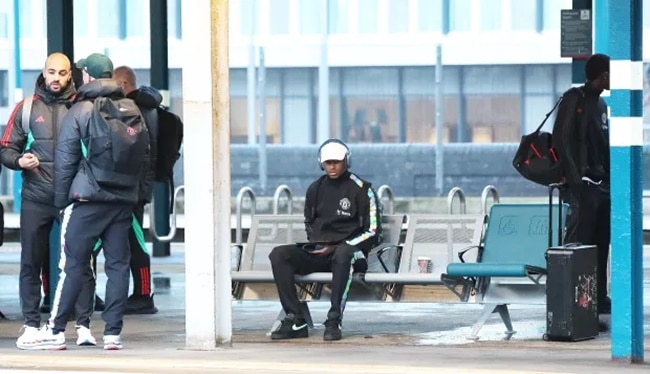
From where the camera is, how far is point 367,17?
46.2 metres

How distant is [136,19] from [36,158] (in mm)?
34399

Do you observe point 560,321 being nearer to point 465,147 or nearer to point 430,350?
point 430,350

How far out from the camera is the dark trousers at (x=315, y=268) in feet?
40.9

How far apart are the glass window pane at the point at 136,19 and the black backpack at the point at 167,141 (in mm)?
31772

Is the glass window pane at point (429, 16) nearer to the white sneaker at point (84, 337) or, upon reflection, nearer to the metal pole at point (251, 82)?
the metal pole at point (251, 82)

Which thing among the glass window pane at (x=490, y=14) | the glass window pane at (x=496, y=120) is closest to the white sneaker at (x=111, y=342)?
the glass window pane at (x=496, y=120)

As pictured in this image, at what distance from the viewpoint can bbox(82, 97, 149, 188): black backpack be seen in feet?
37.6

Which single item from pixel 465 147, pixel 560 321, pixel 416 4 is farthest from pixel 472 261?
pixel 416 4

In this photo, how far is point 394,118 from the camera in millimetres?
44312

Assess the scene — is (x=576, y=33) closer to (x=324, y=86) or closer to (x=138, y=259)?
(x=138, y=259)

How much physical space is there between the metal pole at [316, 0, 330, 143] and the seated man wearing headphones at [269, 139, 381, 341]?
94.5ft

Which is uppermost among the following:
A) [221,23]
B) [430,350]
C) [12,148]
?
[221,23]

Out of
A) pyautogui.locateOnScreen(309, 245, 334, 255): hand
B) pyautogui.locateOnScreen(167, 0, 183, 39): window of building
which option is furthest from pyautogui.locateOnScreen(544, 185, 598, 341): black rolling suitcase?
pyautogui.locateOnScreen(167, 0, 183, 39): window of building

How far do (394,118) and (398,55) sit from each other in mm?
1575
